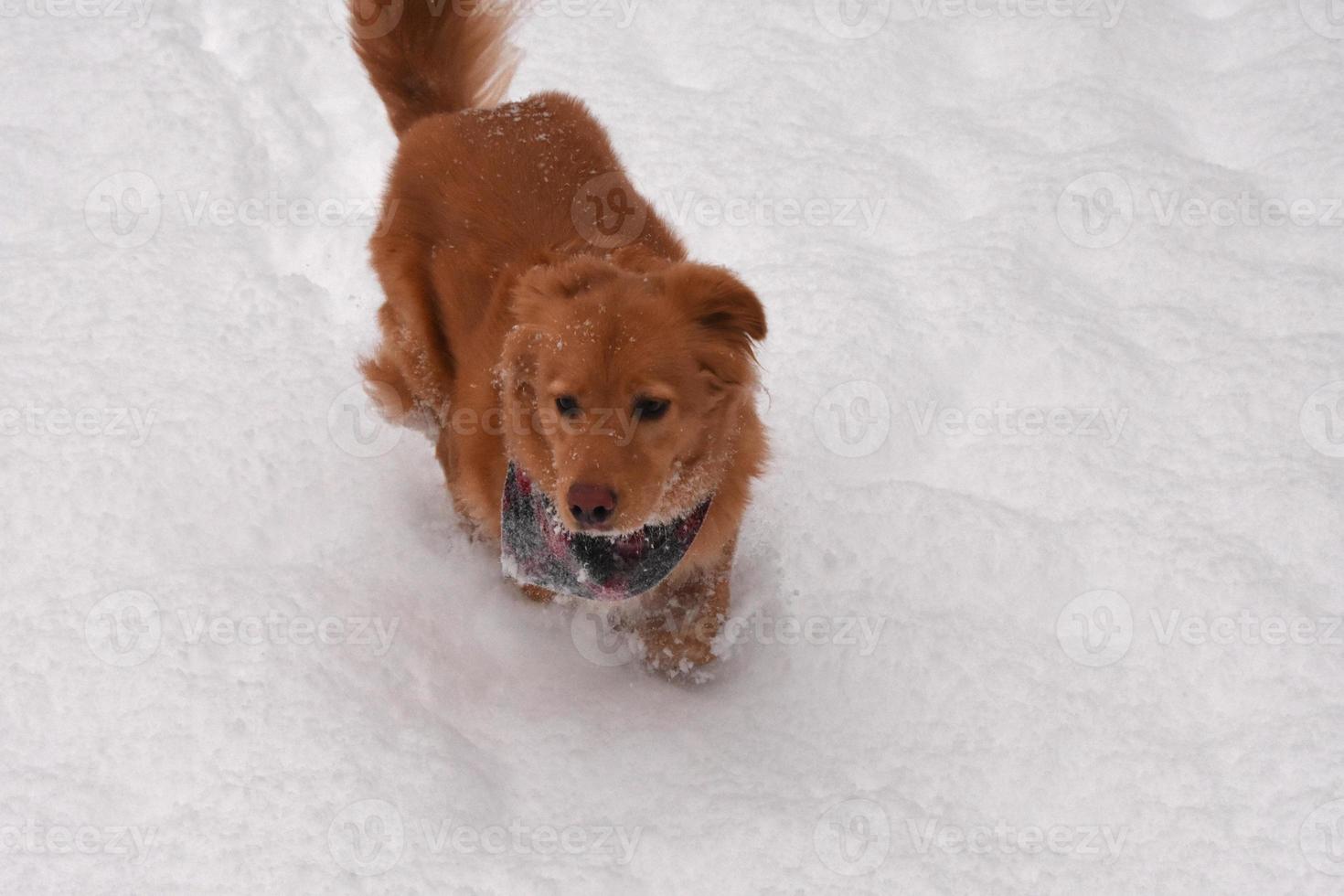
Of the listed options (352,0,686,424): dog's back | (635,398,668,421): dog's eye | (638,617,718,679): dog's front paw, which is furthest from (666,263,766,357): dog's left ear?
(638,617,718,679): dog's front paw

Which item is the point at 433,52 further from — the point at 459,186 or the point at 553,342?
the point at 553,342

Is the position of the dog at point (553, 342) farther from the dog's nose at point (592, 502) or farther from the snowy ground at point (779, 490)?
the snowy ground at point (779, 490)

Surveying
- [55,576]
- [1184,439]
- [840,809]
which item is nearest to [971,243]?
[1184,439]

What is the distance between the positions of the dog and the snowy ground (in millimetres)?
425

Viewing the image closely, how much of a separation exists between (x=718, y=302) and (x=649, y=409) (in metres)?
0.38

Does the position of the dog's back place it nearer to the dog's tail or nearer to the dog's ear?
the dog's tail

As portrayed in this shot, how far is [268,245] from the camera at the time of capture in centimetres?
486

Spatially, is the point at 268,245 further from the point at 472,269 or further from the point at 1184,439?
the point at 1184,439

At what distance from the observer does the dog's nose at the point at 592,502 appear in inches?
107

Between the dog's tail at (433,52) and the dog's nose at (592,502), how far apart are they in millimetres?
1982

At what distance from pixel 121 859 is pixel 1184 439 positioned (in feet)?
12.3

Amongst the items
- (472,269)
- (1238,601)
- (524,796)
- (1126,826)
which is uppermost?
(472,269)

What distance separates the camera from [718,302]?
9.77 feet

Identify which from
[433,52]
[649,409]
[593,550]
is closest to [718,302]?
[649,409]
